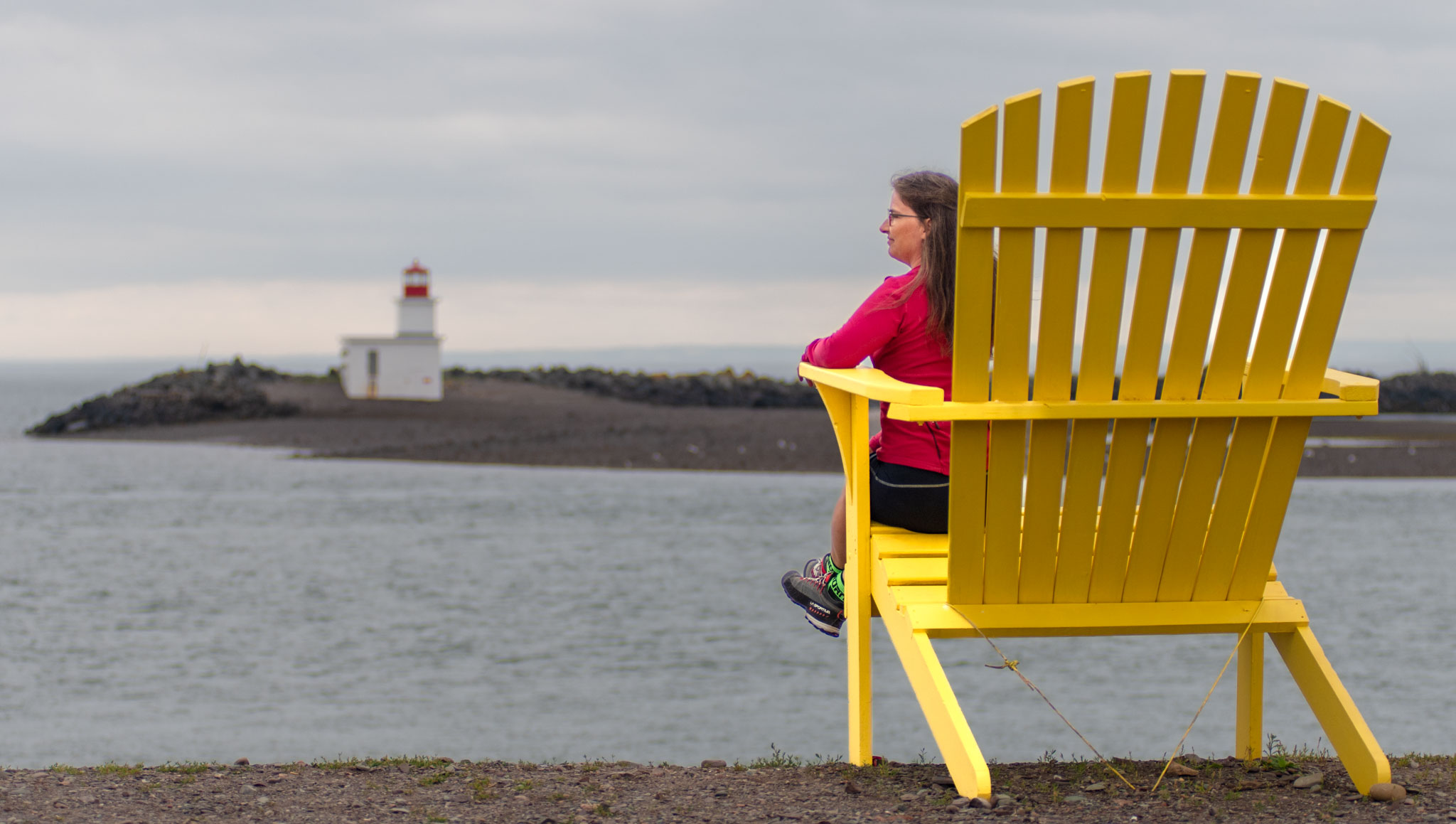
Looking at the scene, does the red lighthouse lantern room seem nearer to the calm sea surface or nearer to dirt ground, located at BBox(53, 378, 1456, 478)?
dirt ground, located at BBox(53, 378, 1456, 478)

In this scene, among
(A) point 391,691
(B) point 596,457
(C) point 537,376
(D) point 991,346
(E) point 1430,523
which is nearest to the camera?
(D) point 991,346

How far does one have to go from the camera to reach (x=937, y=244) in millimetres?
3500

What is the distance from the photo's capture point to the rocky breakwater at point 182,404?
38.6 meters

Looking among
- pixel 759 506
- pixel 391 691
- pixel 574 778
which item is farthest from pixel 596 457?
pixel 574 778

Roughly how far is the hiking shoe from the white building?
38198 millimetres

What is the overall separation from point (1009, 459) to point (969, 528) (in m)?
0.21

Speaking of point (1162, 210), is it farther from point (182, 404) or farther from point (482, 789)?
point (182, 404)

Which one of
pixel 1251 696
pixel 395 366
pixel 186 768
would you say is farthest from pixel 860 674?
pixel 395 366

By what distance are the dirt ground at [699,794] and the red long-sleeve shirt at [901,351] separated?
955mm

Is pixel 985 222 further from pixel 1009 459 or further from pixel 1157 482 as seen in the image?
pixel 1157 482

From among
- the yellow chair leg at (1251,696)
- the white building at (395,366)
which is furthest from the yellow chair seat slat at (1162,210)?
the white building at (395,366)

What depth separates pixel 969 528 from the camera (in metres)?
3.12

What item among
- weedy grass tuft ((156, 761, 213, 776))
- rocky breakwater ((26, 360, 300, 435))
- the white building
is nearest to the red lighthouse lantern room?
the white building

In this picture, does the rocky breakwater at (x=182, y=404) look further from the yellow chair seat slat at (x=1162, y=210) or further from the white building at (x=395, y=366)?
the yellow chair seat slat at (x=1162, y=210)
